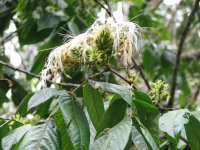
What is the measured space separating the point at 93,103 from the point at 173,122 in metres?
0.22

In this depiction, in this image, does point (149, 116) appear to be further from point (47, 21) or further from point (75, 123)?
point (47, 21)

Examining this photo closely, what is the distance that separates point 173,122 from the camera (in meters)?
1.04

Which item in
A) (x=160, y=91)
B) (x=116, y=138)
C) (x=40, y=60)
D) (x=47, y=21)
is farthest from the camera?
(x=47, y=21)

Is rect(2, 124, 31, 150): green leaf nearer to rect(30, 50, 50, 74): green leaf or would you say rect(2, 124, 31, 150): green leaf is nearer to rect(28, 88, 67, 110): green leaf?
rect(28, 88, 67, 110): green leaf

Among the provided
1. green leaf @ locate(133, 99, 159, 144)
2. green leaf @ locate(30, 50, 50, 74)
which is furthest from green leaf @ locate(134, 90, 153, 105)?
green leaf @ locate(30, 50, 50, 74)

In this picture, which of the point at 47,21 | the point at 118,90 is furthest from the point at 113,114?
the point at 47,21

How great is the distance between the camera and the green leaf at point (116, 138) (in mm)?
954

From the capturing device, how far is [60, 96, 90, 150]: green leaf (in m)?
1.02

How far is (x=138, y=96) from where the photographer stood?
44.9 inches

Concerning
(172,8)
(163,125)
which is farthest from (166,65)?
(172,8)

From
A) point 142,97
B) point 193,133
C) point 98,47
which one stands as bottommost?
point 193,133

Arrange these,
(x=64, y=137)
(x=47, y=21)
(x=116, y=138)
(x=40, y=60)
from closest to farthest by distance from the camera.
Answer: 1. (x=116, y=138)
2. (x=64, y=137)
3. (x=40, y=60)
4. (x=47, y=21)

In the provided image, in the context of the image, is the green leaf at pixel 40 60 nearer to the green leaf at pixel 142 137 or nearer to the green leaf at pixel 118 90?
the green leaf at pixel 118 90

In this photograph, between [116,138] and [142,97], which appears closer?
[116,138]
